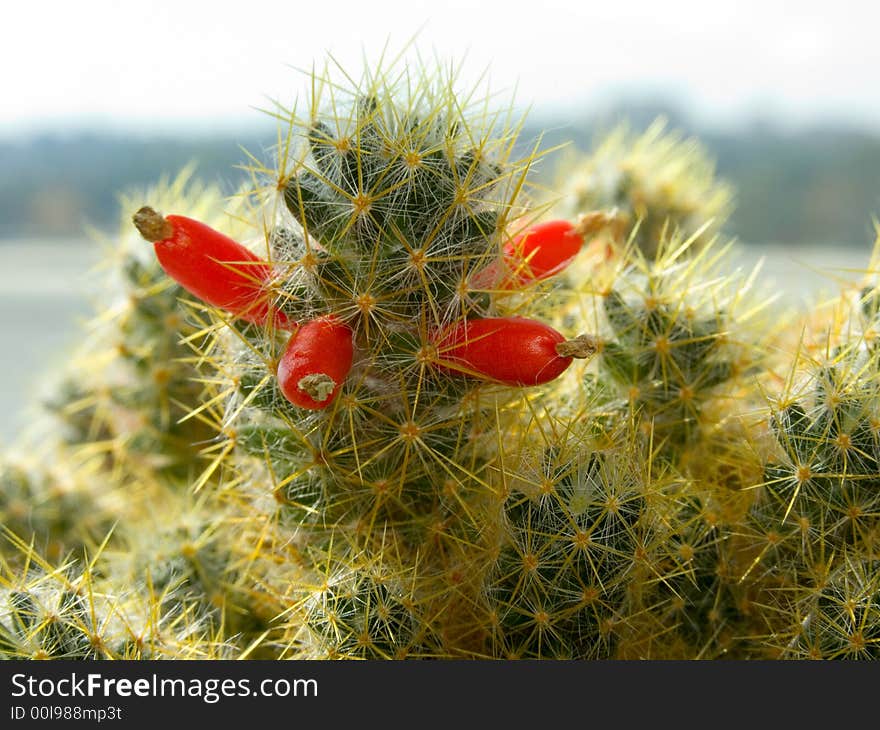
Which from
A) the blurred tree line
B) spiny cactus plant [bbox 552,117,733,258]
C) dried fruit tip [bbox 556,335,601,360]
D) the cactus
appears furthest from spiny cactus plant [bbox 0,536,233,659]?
the blurred tree line

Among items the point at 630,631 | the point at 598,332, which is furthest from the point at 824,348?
the point at 630,631

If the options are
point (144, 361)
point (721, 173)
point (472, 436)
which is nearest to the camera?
point (472, 436)

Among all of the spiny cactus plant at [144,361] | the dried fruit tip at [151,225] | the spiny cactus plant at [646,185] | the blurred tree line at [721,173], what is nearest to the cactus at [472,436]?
the dried fruit tip at [151,225]

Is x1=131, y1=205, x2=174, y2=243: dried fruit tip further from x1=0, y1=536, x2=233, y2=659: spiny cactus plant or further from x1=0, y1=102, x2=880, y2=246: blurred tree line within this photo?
x1=0, y1=102, x2=880, y2=246: blurred tree line

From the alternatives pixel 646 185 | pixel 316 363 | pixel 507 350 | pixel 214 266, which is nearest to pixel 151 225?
pixel 214 266

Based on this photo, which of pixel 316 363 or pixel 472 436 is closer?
pixel 316 363

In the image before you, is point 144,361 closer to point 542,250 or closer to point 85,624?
point 85,624
